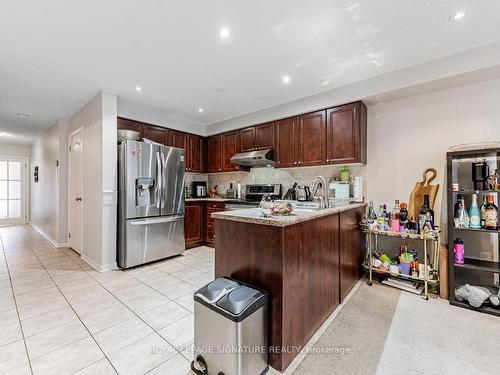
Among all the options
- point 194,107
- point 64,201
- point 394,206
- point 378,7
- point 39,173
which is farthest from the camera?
point 39,173

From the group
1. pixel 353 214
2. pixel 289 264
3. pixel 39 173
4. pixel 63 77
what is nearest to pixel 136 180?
pixel 63 77

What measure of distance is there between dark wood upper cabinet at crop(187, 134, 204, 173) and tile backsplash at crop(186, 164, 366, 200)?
0.27 m

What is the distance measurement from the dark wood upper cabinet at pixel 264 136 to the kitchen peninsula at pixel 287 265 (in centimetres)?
218

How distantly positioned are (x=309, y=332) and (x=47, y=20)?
3.35m

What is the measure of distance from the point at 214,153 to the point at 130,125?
1719 mm

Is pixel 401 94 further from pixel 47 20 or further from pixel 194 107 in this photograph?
pixel 47 20

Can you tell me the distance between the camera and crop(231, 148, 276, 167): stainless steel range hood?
3.94 metres

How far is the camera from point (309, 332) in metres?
1.82

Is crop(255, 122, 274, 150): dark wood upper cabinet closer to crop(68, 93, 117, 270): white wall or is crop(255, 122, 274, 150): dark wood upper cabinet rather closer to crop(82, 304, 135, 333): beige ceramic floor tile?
crop(68, 93, 117, 270): white wall

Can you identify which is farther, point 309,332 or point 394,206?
point 394,206

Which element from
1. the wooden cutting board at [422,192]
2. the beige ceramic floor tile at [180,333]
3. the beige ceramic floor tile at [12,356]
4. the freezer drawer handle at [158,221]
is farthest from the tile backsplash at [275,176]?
the beige ceramic floor tile at [12,356]

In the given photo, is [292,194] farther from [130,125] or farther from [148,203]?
[130,125]

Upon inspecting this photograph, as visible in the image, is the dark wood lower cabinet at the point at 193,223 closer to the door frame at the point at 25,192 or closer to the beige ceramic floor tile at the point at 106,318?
the beige ceramic floor tile at the point at 106,318

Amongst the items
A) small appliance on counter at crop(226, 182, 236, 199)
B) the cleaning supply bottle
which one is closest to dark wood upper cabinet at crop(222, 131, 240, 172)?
small appliance on counter at crop(226, 182, 236, 199)
